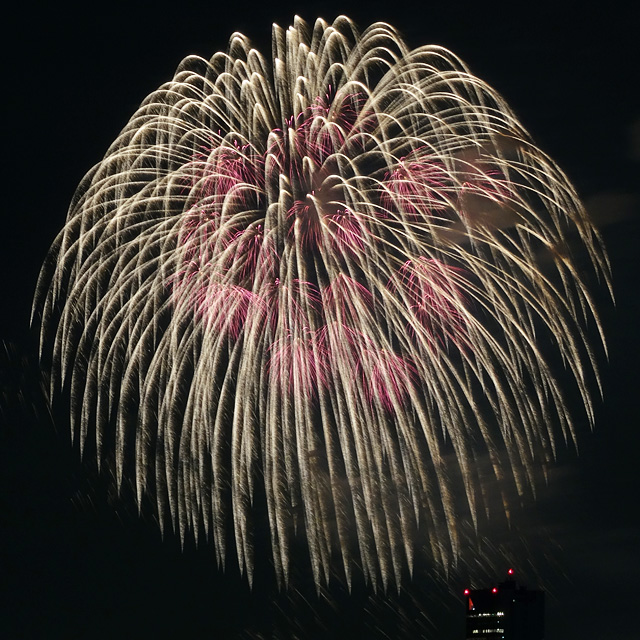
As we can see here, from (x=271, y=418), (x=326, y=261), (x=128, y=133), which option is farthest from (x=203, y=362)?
(x=128, y=133)

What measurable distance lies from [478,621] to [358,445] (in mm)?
59986

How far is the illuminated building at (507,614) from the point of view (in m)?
93.4

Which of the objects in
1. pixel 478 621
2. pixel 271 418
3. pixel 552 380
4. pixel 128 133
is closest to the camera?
pixel 552 380

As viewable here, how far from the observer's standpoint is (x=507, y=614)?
93188 millimetres

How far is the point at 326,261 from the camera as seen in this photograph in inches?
1594

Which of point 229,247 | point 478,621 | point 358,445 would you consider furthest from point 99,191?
point 478,621

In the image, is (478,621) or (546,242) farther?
(478,621)

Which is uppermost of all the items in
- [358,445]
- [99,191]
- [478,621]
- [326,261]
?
[99,191]

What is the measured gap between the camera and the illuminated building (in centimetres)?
9338

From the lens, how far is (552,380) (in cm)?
3869

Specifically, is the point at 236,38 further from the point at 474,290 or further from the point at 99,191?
the point at 474,290

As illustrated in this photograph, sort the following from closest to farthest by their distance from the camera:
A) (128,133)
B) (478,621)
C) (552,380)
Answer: (552,380) < (128,133) < (478,621)

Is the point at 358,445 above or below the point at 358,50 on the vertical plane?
below

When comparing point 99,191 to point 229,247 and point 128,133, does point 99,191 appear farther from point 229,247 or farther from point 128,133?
point 229,247
